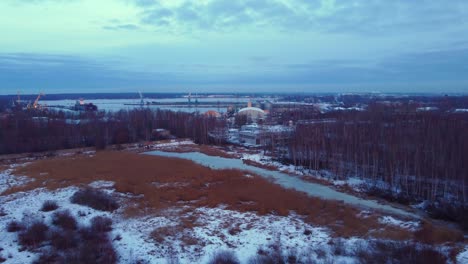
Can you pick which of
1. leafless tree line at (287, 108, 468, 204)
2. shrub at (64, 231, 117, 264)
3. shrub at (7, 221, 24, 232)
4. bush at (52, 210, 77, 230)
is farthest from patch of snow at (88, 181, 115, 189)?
leafless tree line at (287, 108, 468, 204)

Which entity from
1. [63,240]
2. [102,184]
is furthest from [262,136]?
[63,240]

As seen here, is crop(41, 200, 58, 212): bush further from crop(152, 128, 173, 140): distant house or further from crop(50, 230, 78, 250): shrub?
crop(152, 128, 173, 140): distant house

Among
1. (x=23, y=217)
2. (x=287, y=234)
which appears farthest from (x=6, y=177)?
(x=287, y=234)

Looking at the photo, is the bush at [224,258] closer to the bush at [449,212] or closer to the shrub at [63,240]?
the shrub at [63,240]

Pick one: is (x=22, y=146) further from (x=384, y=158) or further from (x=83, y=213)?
(x=384, y=158)

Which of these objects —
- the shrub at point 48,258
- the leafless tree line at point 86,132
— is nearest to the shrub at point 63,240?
the shrub at point 48,258

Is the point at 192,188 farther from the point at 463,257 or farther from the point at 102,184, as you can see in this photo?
the point at 463,257
